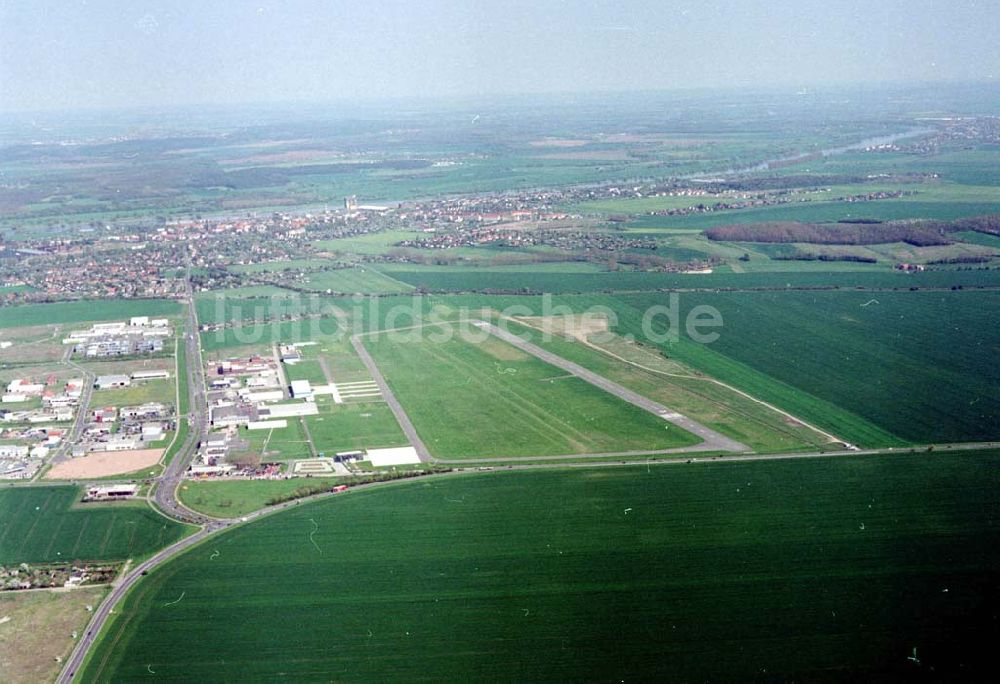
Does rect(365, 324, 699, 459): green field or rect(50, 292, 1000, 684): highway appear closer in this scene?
rect(50, 292, 1000, 684): highway

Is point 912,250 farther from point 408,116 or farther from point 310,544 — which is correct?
point 408,116

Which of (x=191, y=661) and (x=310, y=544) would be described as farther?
(x=310, y=544)

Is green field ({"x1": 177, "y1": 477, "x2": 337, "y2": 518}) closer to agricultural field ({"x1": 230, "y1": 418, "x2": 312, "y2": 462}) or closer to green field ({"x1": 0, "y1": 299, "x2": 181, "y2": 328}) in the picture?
agricultural field ({"x1": 230, "y1": 418, "x2": 312, "y2": 462})

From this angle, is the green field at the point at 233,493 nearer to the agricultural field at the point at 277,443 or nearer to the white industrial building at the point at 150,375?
the agricultural field at the point at 277,443

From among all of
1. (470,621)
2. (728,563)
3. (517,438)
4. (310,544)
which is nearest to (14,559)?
(310,544)

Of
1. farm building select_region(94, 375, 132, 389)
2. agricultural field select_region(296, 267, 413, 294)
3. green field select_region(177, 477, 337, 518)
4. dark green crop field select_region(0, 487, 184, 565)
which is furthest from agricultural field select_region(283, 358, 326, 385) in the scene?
agricultural field select_region(296, 267, 413, 294)
